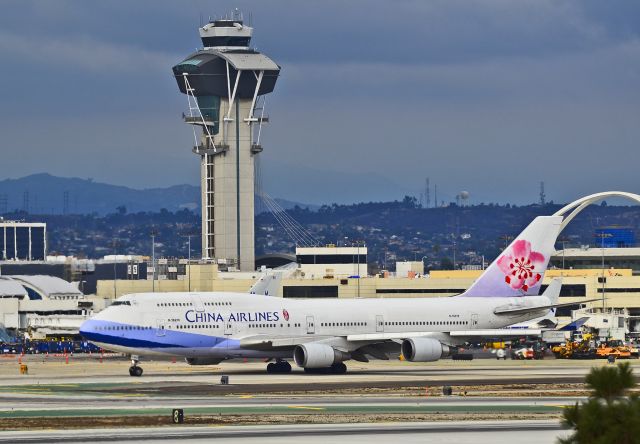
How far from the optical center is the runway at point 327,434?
4862cm

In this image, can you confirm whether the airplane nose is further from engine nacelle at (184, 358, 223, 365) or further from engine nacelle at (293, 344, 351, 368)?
engine nacelle at (293, 344, 351, 368)

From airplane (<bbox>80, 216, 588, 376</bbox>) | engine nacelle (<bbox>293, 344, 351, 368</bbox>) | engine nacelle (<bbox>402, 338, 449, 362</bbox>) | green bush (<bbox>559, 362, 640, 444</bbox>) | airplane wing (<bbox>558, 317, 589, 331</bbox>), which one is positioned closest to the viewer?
green bush (<bbox>559, 362, 640, 444</bbox>)

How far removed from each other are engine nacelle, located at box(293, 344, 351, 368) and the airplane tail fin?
13562 millimetres

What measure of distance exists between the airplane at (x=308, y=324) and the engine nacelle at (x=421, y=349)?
0.06 metres

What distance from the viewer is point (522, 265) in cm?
10138

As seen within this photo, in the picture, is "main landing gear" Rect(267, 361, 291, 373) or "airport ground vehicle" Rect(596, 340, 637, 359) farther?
"airport ground vehicle" Rect(596, 340, 637, 359)

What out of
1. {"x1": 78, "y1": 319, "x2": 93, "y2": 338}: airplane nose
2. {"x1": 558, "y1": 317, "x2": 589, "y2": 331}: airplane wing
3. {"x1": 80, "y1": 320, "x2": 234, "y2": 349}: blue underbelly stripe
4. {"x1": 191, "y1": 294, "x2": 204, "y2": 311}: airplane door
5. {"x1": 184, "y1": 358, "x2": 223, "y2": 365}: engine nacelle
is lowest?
{"x1": 184, "y1": 358, "x2": 223, "y2": 365}: engine nacelle

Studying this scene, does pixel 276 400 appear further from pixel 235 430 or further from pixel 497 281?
pixel 497 281

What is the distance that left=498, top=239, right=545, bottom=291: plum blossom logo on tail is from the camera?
3974 inches

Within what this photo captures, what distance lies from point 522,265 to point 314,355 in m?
18.8

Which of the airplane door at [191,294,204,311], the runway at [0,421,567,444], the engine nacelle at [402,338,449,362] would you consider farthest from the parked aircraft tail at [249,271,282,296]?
the runway at [0,421,567,444]

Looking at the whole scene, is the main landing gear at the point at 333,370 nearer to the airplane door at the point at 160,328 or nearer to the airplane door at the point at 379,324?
the airplane door at the point at 379,324

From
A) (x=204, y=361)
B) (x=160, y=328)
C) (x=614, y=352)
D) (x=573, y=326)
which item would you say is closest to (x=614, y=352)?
(x=614, y=352)

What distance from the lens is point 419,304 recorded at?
9800 cm
